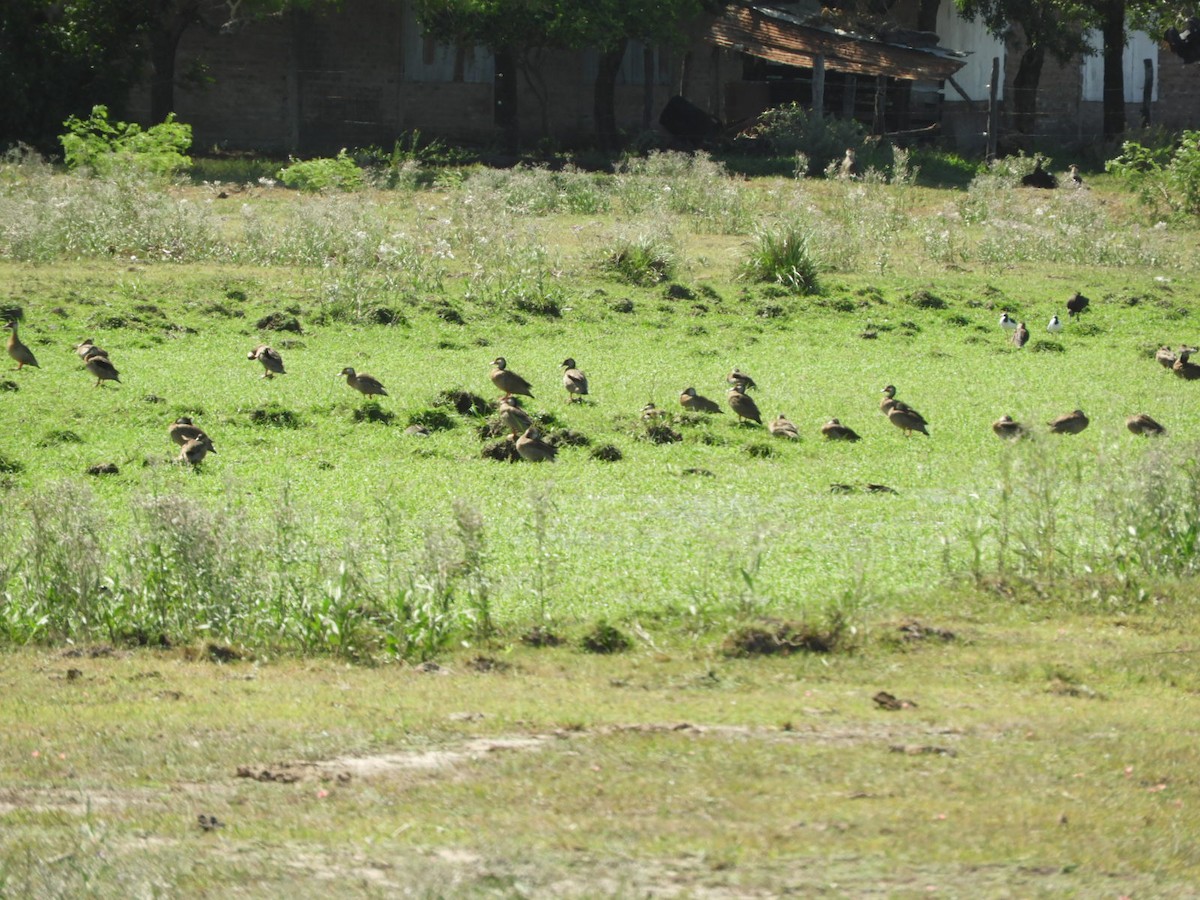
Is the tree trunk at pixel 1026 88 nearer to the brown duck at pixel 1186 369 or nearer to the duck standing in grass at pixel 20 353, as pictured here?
the brown duck at pixel 1186 369

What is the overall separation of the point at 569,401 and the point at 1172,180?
59.1 ft

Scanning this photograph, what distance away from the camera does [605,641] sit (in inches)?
359

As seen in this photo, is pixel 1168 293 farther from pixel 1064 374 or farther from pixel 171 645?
pixel 171 645

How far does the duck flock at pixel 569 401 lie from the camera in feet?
46.0

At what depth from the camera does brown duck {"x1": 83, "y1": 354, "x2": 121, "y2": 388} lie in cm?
1627

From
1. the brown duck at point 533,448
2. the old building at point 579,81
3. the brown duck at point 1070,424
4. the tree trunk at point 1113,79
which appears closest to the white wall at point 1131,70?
the old building at point 579,81

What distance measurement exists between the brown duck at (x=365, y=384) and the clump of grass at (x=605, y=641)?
24.3 ft

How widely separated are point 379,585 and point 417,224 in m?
17.4

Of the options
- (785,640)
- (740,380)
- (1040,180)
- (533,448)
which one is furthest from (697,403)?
(1040,180)

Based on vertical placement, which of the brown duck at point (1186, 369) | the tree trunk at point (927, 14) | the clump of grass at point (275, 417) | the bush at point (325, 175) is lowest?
the clump of grass at point (275, 417)

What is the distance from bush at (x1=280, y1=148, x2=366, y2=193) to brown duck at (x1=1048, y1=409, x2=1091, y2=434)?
57.7 feet

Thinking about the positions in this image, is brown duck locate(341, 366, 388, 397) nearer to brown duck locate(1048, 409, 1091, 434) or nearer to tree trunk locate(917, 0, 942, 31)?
brown duck locate(1048, 409, 1091, 434)

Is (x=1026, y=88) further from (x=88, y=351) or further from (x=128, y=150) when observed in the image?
(x=88, y=351)

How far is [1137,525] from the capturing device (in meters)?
10.5
